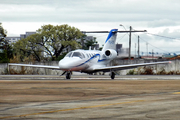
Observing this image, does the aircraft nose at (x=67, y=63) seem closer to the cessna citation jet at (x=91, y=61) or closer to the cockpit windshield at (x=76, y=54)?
the cessna citation jet at (x=91, y=61)

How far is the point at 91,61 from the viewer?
37969 millimetres

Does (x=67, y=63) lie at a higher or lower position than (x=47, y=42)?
lower

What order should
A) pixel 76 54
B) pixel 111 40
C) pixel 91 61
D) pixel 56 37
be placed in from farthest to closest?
pixel 56 37 → pixel 111 40 → pixel 91 61 → pixel 76 54

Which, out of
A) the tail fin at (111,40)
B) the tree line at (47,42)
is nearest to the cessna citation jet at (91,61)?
the tail fin at (111,40)

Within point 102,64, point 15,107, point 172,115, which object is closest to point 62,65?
point 102,64

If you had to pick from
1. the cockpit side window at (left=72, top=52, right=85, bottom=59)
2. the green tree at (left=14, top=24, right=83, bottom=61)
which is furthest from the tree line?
the cockpit side window at (left=72, top=52, right=85, bottom=59)

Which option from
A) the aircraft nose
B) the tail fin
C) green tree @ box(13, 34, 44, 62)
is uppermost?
green tree @ box(13, 34, 44, 62)

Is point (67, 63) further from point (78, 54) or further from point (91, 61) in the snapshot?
point (91, 61)

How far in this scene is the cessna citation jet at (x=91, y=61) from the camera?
33.5 meters

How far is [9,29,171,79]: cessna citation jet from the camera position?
33.5 metres

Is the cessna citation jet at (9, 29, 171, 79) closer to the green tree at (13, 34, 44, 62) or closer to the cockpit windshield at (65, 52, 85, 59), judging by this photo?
the cockpit windshield at (65, 52, 85, 59)

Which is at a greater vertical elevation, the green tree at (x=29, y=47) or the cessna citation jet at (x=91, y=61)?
the green tree at (x=29, y=47)

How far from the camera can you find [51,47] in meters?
90.9

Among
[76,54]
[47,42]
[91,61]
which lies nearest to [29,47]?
[47,42]
